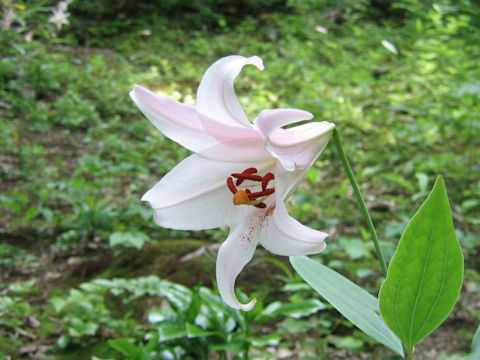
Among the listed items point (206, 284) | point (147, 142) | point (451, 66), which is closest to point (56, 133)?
point (147, 142)

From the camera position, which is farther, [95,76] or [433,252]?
[95,76]

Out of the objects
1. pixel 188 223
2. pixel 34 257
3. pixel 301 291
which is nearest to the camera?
pixel 188 223

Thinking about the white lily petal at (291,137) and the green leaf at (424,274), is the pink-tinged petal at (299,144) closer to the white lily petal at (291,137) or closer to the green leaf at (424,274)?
the white lily petal at (291,137)

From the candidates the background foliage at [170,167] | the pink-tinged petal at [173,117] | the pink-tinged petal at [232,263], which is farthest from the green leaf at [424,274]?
the background foliage at [170,167]

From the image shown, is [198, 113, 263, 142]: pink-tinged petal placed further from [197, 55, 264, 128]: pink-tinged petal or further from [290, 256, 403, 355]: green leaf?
[290, 256, 403, 355]: green leaf

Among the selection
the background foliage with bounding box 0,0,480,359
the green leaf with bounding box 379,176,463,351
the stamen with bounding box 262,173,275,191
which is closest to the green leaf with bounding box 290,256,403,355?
the green leaf with bounding box 379,176,463,351

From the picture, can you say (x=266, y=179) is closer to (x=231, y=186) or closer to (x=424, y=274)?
(x=231, y=186)

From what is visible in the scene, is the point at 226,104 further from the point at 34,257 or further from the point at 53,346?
the point at 34,257
